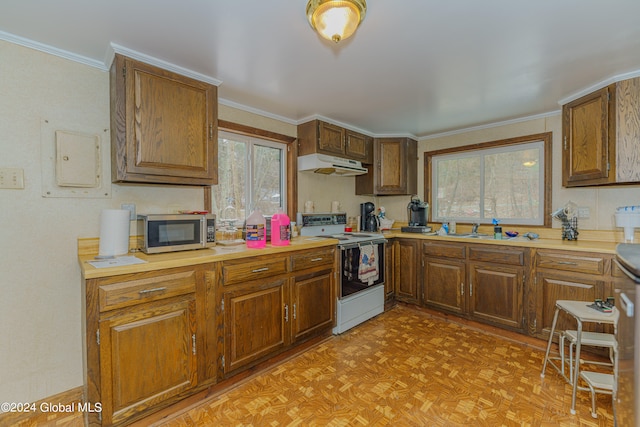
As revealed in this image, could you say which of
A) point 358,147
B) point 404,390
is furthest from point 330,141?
point 404,390

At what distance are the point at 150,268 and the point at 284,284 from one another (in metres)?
0.96

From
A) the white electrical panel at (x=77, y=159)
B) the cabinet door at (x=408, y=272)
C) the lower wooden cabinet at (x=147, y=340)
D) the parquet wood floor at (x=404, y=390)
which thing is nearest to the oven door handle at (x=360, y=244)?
the cabinet door at (x=408, y=272)

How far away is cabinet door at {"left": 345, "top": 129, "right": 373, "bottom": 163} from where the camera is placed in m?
3.35

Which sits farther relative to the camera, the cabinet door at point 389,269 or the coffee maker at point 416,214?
the coffee maker at point 416,214

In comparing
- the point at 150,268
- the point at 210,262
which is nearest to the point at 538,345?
the point at 210,262

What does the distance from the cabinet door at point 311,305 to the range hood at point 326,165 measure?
1.12 metres

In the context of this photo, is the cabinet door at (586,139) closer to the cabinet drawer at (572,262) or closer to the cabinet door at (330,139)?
the cabinet drawer at (572,262)

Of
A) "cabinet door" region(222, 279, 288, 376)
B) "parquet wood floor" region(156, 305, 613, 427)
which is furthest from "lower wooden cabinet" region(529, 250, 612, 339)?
"cabinet door" region(222, 279, 288, 376)

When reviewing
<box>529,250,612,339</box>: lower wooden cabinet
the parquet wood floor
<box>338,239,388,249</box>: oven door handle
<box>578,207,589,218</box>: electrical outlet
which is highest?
<box>578,207,589,218</box>: electrical outlet

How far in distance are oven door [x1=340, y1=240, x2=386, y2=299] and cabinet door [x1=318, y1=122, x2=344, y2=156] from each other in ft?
3.53

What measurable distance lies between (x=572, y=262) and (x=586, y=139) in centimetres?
103

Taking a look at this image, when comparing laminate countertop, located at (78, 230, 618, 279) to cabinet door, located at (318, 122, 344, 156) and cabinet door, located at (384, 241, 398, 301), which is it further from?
cabinet door, located at (318, 122, 344, 156)

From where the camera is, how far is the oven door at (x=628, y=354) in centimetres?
93

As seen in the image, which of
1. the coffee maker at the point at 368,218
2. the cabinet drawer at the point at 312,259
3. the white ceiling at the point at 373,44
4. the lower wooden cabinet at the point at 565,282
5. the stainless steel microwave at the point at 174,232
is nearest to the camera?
the white ceiling at the point at 373,44
